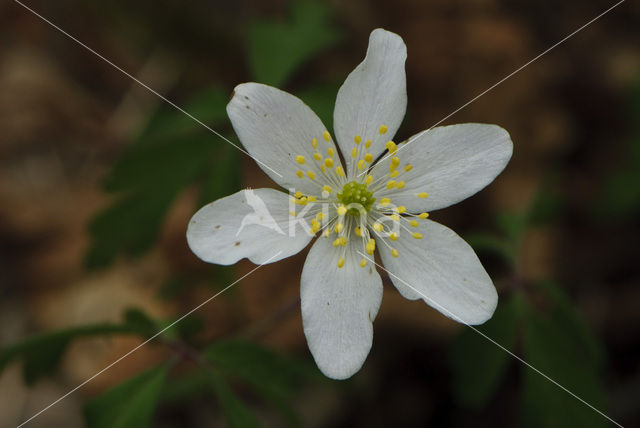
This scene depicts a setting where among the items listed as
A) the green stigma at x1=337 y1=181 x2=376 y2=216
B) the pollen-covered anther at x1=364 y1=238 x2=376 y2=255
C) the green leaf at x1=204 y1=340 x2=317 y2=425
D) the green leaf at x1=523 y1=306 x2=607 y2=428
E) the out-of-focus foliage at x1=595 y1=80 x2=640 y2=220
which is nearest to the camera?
the pollen-covered anther at x1=364 y1=238 x2=376 y2=255

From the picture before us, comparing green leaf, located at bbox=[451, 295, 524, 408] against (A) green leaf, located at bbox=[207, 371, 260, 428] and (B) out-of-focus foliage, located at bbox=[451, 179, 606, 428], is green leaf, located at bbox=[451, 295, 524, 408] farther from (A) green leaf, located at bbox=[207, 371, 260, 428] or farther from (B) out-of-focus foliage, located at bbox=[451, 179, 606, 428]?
(A) green leaf, located at bbox=[207, 371, 260, 428]

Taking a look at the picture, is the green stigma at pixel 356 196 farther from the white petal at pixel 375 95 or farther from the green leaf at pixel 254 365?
the green leaf at pixel 254 365

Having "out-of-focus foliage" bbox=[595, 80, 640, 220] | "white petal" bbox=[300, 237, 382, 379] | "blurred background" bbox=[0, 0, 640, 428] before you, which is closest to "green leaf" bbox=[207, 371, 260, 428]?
"blurred background" bbox=[0, 0, 640, 428]

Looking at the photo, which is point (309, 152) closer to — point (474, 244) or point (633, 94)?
point (474, 244)

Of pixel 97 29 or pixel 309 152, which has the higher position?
pixel 97 29

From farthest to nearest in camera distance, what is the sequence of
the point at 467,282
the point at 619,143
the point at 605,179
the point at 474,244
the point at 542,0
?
1. the point at 542,0
2. the point at 619,143
3. the point at 605,179
4. the point at 474,244
5. the point at 467,282

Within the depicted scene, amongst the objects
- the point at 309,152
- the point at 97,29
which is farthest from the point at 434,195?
the point at 97,29

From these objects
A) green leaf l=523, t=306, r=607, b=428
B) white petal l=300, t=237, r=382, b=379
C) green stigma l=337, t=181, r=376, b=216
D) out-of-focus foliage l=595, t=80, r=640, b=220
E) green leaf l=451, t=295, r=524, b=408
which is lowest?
out-of-focus foliage l=595, t=80, r=640, b=220
